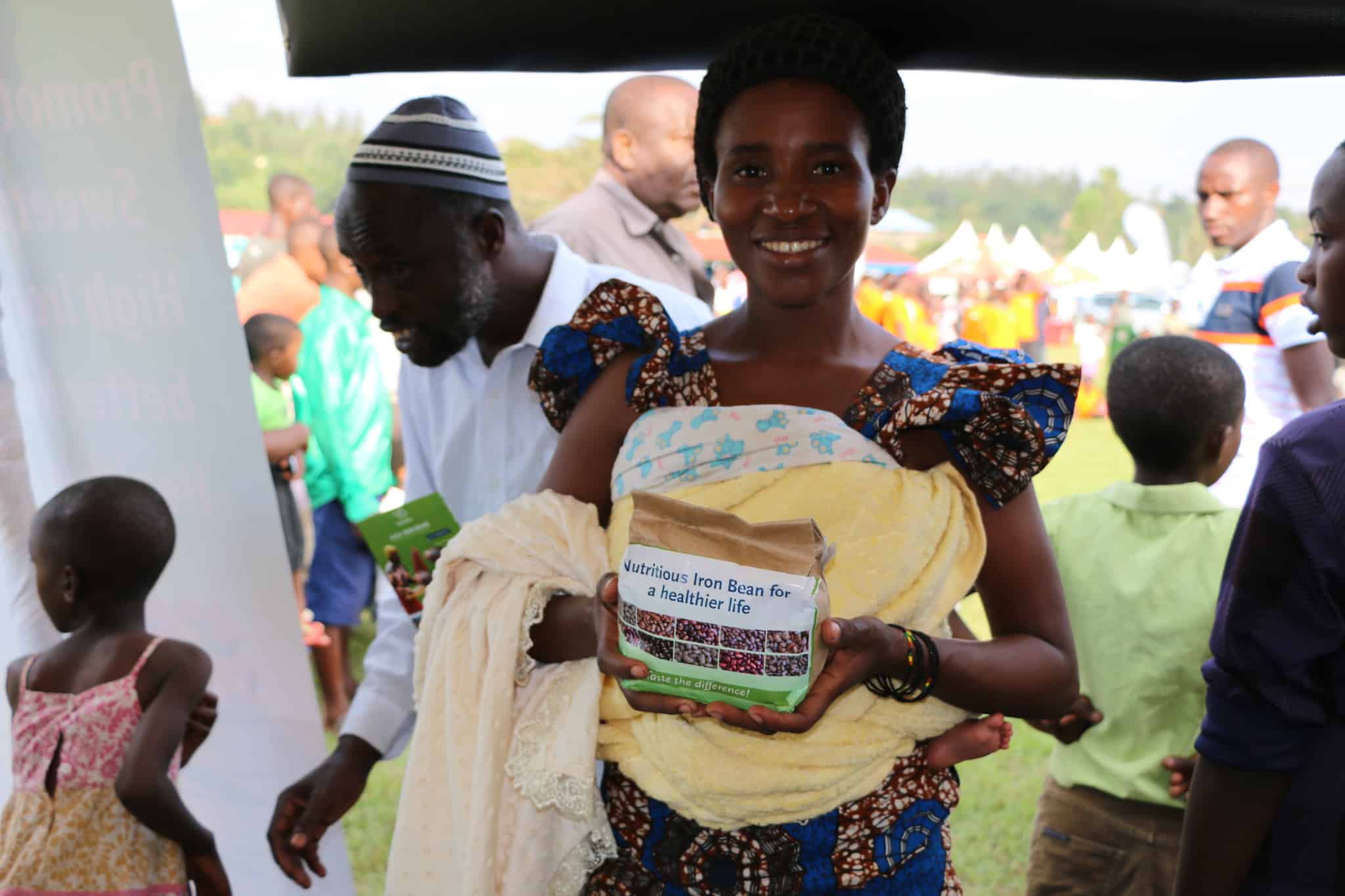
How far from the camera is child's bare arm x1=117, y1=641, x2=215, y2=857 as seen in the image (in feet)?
7.22

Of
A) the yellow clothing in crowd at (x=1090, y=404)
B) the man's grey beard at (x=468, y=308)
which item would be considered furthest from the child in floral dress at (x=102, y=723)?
the yellow clothing in crowd at (x=1090, y=404)

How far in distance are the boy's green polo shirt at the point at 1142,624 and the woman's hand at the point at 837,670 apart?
1121 millimetres

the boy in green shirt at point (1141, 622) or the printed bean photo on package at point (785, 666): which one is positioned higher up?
the printed bean photo on package at point (785, 666)

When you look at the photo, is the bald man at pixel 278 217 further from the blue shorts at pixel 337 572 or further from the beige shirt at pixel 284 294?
the blue shorts at pixel 337 572

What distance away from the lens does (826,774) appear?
1286 millimetres

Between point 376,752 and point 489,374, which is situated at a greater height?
point 489,374

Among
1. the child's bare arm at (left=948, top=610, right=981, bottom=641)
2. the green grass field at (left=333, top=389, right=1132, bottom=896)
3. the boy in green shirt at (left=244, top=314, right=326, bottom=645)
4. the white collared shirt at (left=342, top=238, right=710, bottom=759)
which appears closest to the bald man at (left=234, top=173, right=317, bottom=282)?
the boy in green shirt at (left=244, top=314, right=326, bottom=645)

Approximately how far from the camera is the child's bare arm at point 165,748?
86.7 inches

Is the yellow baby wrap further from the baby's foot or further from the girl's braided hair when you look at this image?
the girl's braided hair

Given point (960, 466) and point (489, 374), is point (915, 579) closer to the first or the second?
point (960, 466)

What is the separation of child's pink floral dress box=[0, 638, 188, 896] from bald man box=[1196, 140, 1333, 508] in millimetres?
3013

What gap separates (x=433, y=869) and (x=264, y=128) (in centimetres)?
1458

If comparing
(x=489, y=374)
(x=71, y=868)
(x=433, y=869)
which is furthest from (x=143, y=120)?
(x=433, y=869)

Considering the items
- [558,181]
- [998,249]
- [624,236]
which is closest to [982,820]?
[624,236]
